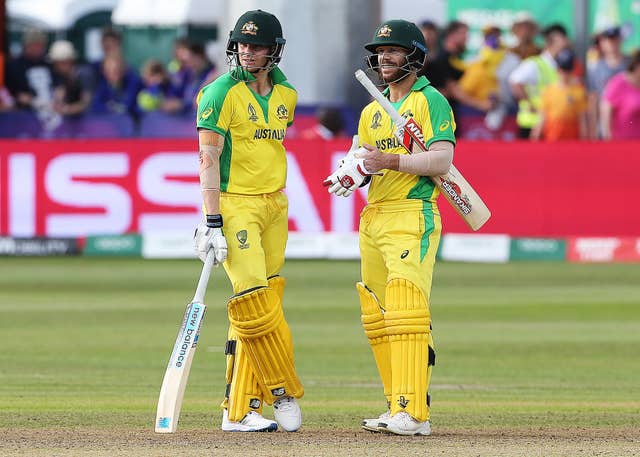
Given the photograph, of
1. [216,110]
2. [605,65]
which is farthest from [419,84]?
[605,65]

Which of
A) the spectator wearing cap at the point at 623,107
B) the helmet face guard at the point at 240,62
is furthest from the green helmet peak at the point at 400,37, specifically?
the spectator wearing cap at the point at 623,107

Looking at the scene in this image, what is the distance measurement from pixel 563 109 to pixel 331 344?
28.1 feet

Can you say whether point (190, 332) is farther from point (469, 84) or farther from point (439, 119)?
point (469, 84)

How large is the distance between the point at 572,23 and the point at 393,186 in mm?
18613

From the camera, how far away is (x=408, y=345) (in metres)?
7.80

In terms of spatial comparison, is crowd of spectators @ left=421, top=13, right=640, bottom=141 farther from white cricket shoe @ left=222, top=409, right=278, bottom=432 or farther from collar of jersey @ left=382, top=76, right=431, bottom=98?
white cricket shoe @ left=222, top=409, right=278, bottom=432

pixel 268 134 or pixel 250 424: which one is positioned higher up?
pixel 268 134

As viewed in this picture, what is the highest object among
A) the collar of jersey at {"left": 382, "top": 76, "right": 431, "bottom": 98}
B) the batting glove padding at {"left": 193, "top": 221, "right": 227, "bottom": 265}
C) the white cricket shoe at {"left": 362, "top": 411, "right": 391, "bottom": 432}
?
the collar of jersey at {"left": 382, "top": 76, "right": 431, "bottom": 98}

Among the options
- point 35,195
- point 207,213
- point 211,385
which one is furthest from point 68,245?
point 207,213

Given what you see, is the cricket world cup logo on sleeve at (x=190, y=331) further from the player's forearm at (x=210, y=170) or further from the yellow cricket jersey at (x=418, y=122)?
the yellow cricket jersey at (x=418, y=122)

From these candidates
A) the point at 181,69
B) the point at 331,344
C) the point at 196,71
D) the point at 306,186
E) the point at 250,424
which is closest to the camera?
the point at 250,424

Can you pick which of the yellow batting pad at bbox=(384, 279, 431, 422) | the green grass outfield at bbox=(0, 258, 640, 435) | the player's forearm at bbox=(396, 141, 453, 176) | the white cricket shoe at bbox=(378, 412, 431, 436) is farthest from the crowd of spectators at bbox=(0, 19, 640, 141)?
the white cricket shoe at bbox=(378, 412, 431, 436)

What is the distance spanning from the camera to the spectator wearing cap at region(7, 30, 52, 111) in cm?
2153

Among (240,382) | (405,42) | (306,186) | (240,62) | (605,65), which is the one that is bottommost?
(240,382)
